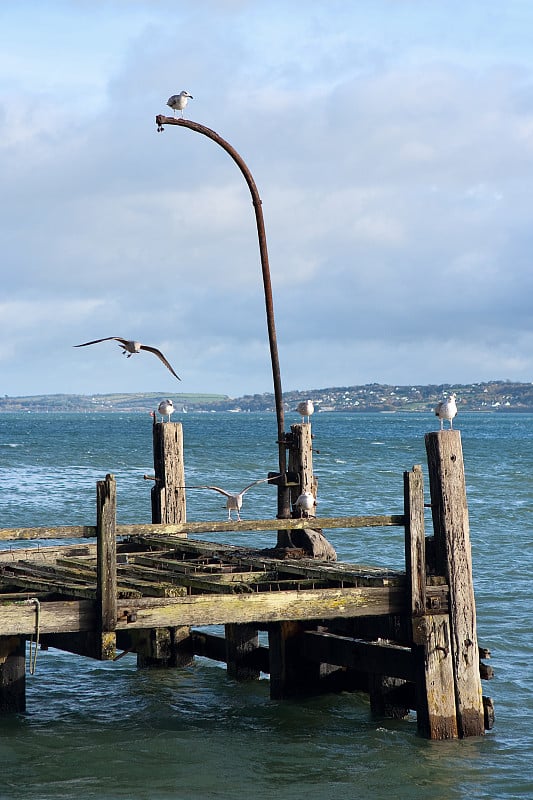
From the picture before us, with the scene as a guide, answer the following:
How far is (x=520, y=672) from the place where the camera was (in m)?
14.8

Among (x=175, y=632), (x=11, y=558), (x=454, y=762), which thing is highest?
(x=11, y=558)

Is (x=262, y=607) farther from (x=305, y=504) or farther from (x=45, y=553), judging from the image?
(x=45, y=553)

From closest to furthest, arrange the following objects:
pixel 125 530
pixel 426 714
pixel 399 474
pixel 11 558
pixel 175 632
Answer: pixel 426 714 < pixel 125 530 < pixel 11 558 < pixel 175 632 < pixel 399 474

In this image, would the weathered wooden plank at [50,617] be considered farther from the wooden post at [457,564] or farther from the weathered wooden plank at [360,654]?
the wooden post at [457,564]

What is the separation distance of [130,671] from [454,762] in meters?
5.39

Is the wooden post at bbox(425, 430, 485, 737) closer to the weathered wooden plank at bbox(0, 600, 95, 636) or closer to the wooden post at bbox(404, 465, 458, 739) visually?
the wooden post at bbox(404, 465, 458, 739)

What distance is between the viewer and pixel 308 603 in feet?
36.0

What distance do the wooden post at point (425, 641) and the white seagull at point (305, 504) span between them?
2728mm

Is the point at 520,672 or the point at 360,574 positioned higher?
the point at 360,574

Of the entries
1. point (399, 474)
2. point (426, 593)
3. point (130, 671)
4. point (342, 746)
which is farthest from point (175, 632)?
point (399, 474)

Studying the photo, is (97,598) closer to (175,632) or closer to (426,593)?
(426,593)

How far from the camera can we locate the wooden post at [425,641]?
11.0 metres

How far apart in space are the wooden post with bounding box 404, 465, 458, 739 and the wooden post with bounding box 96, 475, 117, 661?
273 centimetres

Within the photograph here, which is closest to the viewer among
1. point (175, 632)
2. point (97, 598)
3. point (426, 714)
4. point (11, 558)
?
point (97, 598)
